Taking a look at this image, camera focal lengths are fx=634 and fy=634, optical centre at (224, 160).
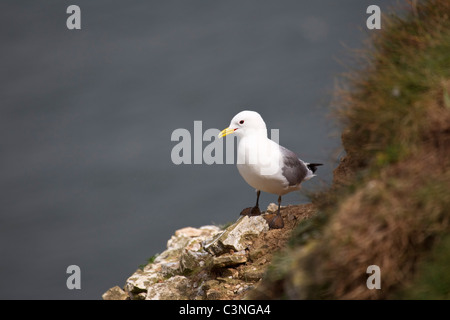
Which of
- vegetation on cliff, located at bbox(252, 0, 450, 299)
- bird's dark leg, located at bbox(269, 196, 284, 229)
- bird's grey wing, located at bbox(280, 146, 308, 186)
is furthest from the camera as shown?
bird's grey wing, located at bbox(280, 146, 308, 186)

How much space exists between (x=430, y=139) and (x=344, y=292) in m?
1.56

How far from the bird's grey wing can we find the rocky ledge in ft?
1.25

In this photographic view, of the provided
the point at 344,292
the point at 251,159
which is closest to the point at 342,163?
the point at 251,159

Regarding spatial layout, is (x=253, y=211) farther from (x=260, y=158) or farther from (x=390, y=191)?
(x=390, y=191)

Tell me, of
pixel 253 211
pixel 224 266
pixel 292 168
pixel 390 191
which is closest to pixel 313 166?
pixel 292 168

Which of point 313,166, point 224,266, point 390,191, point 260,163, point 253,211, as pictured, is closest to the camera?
point 390,191

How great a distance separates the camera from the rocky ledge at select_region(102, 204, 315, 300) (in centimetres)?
724

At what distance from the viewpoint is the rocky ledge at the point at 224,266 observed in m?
7.24

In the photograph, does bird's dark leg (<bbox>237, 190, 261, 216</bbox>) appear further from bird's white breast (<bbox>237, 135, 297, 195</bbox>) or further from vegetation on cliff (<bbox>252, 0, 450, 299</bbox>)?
vegetation on cliff (<bbox>252, 0, 450, 299</bbox>)

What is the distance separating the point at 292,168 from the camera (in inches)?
327

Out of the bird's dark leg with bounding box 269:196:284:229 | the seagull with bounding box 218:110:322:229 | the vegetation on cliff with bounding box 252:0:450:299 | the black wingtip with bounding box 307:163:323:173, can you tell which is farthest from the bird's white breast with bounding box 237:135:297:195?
the vegetation on cliff with bounding box 252:0:450:299

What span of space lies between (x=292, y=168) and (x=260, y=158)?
616 mm

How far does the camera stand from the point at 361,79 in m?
6.49

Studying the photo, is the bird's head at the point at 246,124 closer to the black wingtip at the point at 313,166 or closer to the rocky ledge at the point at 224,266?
the rocky ledge at the point at 224,266
